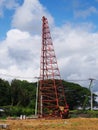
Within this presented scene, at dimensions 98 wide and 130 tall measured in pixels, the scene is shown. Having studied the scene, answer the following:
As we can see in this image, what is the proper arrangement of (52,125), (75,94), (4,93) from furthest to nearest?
1. (75,94)
2. (4,93)
3. (52,125)

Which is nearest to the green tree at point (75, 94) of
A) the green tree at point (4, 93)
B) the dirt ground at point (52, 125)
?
the green tree at point (4, 93)

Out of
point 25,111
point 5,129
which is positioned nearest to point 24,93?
point 25,111

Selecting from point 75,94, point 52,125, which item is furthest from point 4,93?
point 52,125

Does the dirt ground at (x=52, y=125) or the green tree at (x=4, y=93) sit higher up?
the green tree at (x=4, y=93)

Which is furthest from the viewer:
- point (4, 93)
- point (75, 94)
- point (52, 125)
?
point (75, 94)

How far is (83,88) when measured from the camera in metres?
128

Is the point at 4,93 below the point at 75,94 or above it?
below

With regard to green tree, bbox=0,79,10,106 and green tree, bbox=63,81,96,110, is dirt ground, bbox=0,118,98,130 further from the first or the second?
green tree, bbox=63,81,96,110

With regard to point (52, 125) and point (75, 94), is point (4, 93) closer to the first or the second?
point (75, 94)

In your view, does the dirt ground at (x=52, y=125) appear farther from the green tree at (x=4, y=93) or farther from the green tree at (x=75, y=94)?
the green tree at (x=75, y=94)

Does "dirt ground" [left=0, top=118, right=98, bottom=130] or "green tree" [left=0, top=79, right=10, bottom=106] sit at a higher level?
"green tree" [left=0, top=79, right=10, bottom=106]

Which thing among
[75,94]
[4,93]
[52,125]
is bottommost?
[52,125]

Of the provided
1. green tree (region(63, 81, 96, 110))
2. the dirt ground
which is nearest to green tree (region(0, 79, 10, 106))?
green tree (region(63, 81, 96, 110))

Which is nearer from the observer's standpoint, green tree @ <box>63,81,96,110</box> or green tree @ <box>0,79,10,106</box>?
green tree @ <box>0,79,10,106</box>
